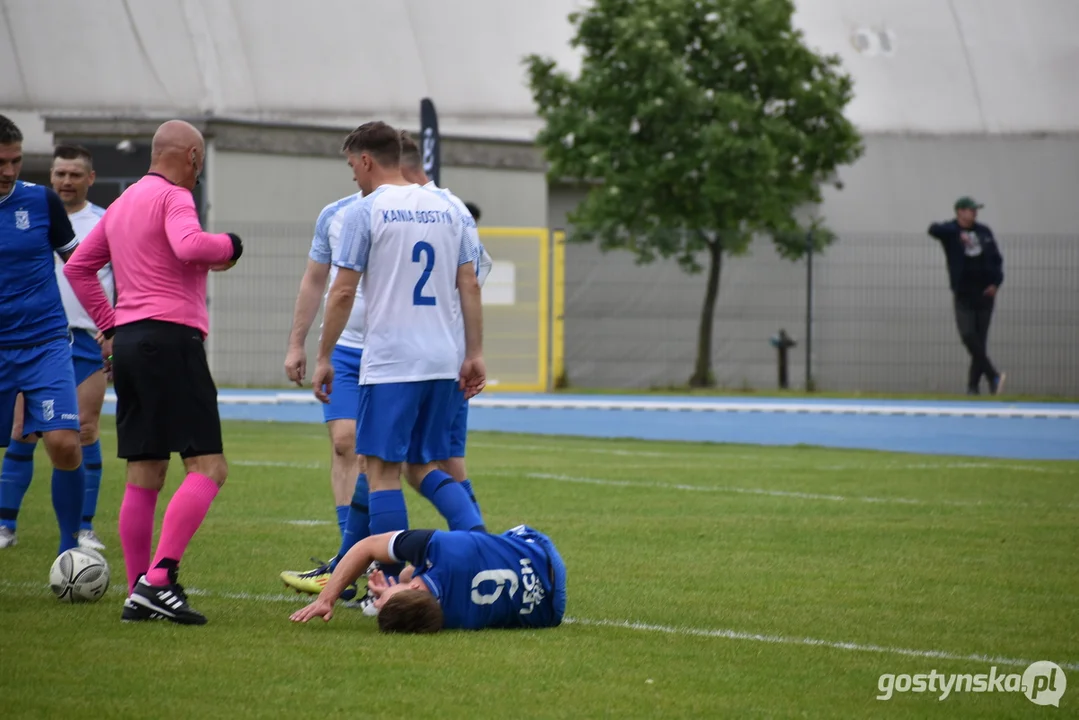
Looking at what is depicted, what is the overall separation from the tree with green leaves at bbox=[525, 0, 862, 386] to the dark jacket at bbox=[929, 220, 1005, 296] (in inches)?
93.0

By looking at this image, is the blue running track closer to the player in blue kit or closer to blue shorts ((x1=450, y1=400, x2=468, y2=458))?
blue shorts ((x1=450, y1=400, x2=468, y2=458))

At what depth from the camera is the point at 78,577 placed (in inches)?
265

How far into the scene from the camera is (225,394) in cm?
2358

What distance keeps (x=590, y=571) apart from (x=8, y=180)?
11.1ft

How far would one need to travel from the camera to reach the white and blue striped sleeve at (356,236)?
6.39 m

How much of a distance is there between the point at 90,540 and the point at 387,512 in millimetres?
2753

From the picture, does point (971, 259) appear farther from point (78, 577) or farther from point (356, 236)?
point (78, 577)

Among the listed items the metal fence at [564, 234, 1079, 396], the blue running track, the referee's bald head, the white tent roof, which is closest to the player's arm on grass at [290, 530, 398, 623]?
the referee's bald head

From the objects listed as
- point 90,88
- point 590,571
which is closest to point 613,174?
point 90,88

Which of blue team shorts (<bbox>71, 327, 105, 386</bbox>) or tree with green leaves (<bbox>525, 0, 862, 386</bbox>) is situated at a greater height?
tree with green leaves (<bbox>525, 0, 862, 386</bbox>)

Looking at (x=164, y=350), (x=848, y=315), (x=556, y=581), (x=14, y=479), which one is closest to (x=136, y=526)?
(x=164, y=350)

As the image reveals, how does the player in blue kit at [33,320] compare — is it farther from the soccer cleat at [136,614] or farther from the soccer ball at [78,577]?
the soccer cleat at [136,614]

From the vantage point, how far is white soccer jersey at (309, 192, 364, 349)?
6.92m

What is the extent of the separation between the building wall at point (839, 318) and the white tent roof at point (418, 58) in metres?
6.37
